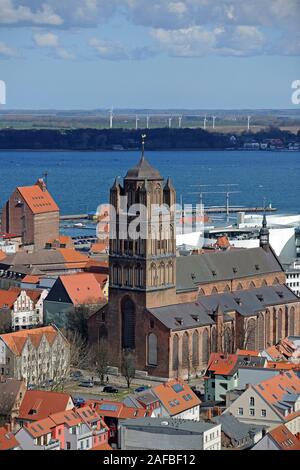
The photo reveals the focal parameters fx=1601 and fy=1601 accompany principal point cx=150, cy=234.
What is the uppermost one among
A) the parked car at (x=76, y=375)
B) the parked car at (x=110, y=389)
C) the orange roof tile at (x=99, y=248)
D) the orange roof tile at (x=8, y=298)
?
the orange roof tile at (x=8, y=298)

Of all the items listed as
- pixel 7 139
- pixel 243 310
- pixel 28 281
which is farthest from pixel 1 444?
pixel 7 139

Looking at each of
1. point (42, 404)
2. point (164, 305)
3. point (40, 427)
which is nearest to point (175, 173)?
point (164, 305)

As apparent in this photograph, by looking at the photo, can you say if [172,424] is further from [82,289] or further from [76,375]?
[82,289]

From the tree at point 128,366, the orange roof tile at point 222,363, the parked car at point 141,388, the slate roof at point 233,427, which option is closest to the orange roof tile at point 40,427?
the slate roof at point 233,427

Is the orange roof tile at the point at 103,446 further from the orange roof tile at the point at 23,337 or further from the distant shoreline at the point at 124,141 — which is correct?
the distant shoreline at the point at 124,141

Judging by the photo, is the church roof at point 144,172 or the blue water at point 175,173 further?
the blue water at point 175,173

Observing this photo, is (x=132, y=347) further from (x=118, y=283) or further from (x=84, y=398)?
(x=84, y=398)
